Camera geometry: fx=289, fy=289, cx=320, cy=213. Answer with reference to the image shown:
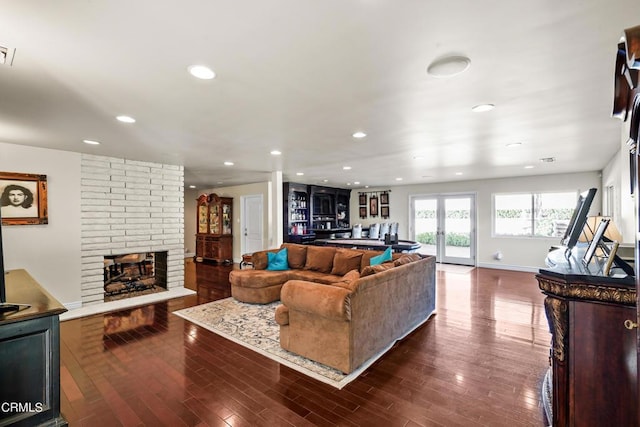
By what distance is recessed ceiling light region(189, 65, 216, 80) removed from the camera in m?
1.91

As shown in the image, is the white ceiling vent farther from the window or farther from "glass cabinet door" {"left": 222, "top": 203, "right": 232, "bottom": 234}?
the window

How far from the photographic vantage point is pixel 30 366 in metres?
1.81

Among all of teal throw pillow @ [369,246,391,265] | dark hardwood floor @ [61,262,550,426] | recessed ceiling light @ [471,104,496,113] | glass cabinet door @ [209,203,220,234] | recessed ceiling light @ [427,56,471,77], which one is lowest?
dark hardwood floor @ [61,262,550,426]

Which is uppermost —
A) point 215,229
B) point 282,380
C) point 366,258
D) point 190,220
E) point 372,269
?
point 190,220

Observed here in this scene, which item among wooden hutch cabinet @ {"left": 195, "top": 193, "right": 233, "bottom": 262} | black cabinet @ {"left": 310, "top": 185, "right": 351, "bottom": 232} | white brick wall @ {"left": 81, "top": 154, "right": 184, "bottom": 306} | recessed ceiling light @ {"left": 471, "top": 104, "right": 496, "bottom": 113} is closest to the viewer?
recessed ceiling light @ {"left": 471, "top": 104, "right": 496, "bottom": 113}

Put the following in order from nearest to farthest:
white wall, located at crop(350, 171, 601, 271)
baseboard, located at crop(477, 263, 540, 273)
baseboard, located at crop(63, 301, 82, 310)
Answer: baseboard, located at crop(63, 301, 82, 310) < white wall, located at crop(350, 171, 601, 271) < baseboard, located at crop(477, 263, 540, 273)

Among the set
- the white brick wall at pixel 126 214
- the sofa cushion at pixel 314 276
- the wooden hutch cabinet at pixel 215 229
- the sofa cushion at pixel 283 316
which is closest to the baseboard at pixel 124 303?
the white brick wall at pixel 126 214

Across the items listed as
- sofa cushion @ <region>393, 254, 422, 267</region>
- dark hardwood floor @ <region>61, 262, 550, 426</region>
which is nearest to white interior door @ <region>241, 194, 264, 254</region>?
dark hardwood floor @ <region>61, 262, 550, 426</region>

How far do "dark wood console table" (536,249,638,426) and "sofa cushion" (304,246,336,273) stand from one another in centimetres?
363

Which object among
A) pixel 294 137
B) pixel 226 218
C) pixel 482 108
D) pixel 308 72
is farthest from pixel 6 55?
pixel 226 218

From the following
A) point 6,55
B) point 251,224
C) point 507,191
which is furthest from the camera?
point 251,224

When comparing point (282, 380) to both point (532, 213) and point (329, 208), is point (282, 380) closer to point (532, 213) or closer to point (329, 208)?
point (532, 213)

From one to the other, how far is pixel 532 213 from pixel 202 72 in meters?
8.39

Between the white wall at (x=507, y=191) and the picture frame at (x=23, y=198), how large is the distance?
8656mm
